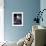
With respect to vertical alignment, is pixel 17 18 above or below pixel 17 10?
below

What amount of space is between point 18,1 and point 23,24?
97 cm

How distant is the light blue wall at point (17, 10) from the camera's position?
5.42 meters

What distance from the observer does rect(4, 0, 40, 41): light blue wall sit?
542cm

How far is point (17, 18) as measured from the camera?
18.1 ft

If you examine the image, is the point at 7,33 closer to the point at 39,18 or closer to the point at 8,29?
the point at 8,29

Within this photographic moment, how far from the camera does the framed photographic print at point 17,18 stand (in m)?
5.47

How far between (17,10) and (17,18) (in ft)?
1.10

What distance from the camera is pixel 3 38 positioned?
5438mm

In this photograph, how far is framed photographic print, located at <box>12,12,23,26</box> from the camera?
547cm

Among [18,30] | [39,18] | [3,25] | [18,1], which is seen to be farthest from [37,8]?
[3,25]

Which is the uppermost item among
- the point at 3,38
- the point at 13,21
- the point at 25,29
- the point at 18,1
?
the point at 18,1

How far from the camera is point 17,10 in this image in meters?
5.45

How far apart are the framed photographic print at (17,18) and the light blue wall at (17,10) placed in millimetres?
125

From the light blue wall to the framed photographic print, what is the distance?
13 cm
